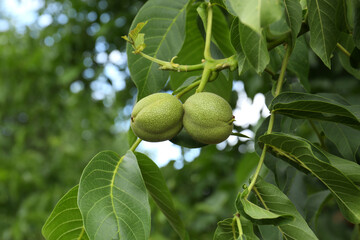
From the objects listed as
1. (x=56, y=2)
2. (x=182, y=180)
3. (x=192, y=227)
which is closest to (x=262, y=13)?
(x=192, y=227)

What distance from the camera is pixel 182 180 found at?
307 centimetres

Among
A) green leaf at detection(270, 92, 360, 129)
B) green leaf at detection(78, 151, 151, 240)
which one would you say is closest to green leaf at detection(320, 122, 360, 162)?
green leaf at detection(270, 92, 360, 129)

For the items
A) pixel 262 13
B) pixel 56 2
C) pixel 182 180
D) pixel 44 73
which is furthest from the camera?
pixel 44 73

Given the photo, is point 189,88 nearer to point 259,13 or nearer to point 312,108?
point 312,108

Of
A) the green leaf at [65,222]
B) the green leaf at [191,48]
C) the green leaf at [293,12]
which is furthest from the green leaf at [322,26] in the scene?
the green leaf at [65,222]

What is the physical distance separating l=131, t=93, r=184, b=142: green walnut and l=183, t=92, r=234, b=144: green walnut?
0.02 meters

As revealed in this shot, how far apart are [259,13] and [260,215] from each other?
0.85 ft

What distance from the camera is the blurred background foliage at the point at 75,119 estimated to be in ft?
7.69

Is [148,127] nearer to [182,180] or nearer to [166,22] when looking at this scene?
[166,22]

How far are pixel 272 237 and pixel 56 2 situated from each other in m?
3.32

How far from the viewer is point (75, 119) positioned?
430cm

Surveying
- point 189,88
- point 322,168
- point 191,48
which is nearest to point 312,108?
point 322,168

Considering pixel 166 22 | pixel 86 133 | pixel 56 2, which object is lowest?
pixel 86 133

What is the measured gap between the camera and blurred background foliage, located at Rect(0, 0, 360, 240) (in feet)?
7.69
